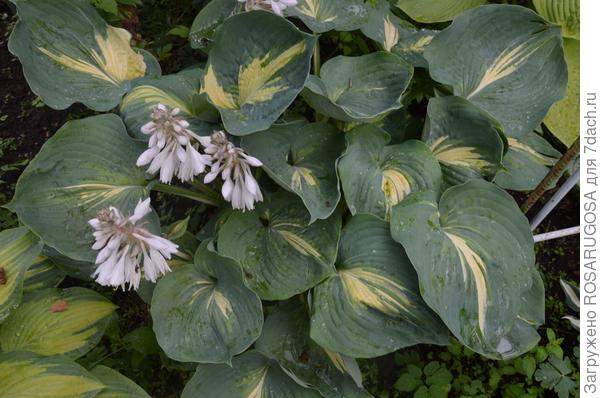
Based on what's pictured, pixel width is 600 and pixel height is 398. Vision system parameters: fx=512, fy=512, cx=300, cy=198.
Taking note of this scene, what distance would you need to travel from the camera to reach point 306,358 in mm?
1535

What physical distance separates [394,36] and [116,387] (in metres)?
1.54

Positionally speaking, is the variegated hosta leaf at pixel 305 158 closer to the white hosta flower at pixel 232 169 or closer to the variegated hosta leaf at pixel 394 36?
the white hosta flower at pixel 232 169

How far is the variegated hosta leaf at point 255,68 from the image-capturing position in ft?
4.61

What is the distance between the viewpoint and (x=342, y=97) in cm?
167

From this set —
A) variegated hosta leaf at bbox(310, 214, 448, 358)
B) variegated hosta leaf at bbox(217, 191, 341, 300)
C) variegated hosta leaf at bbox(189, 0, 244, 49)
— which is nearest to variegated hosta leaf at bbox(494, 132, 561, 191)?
variegated hosta leaf at bbox(310, 214, 448, 358)

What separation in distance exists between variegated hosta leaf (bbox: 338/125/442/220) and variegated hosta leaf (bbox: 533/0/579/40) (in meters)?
1.03

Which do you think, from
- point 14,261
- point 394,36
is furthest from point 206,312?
point 394,36

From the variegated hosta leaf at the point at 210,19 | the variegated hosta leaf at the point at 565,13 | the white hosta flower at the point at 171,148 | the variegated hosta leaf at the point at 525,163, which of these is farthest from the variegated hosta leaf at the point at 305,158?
the variegated hosta leaf at the point at 565,13

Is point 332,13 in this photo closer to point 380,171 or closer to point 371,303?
point 380,171

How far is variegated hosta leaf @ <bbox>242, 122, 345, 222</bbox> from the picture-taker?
1.46 m

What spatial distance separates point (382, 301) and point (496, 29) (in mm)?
1019

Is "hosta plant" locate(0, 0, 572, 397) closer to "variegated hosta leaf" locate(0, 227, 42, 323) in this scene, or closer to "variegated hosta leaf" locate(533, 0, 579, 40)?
"variegated hosta leaf" locate(0, 227, 42, 323)
